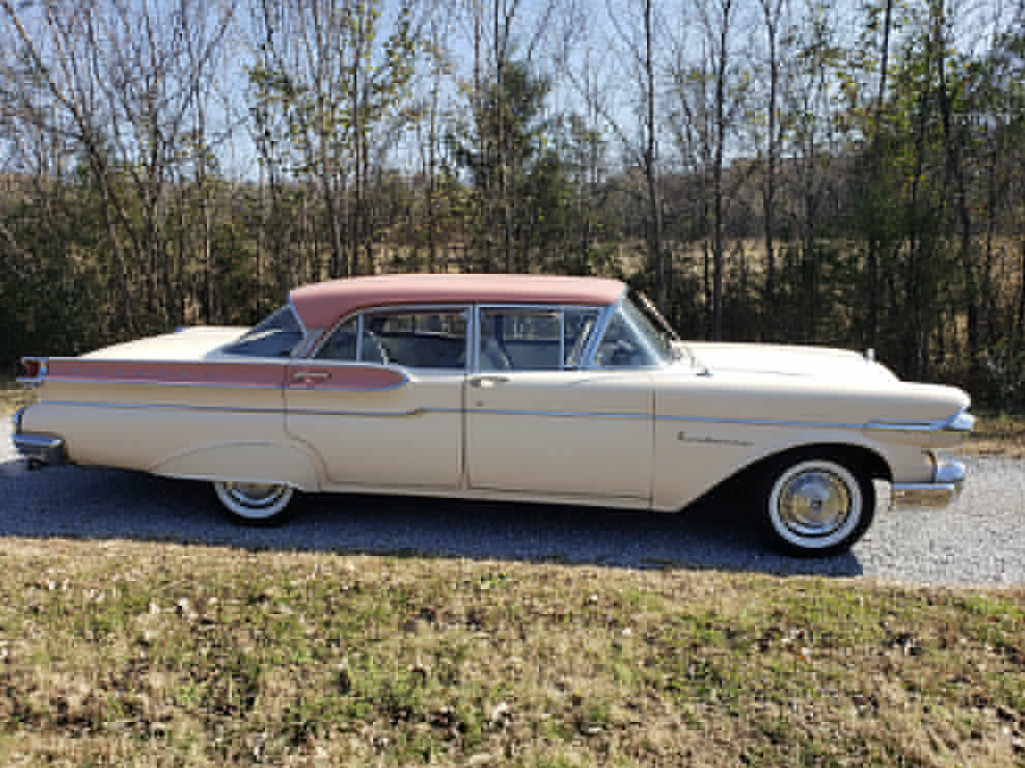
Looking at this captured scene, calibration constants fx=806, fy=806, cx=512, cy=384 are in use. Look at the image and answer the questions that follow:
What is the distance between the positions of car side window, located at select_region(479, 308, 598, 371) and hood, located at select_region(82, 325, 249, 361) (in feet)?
6.02

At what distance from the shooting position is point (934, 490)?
179 inches

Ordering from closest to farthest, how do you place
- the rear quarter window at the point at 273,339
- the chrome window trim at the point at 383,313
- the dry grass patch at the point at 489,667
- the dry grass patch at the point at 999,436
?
the dry grass patch at the point at 489,667 < the chrome window trim at the point at 383,313 < the rear quarter window at the point at 273,339 < the dry grass patch at the point at 999,436

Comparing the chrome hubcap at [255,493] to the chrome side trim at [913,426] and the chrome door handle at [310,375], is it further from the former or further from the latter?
the chrome side trim at [913,426]

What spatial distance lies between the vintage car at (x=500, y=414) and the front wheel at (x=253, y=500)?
0.04ft

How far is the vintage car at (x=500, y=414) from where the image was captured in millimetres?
4605

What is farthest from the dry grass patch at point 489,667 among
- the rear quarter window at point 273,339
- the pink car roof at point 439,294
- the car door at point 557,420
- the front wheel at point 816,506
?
the pink car roof at point 439,294

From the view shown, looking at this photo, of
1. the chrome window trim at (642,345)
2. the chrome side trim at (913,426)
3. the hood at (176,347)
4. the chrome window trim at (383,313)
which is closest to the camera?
the chrome side trim at (913,426)

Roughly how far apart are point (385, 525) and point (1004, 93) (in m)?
9.52

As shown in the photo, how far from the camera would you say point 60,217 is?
1298 centimetres

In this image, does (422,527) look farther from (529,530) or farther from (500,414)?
(500,414)

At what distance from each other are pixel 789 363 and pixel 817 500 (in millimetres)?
927

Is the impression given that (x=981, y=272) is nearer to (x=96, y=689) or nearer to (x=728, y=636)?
(x=728, y=636)

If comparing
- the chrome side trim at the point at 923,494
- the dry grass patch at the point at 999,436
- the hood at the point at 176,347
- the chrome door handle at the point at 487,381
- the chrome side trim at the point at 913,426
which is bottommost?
the dry grass patch at the point at 999,436

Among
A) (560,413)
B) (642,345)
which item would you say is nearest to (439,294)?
(560,413)
